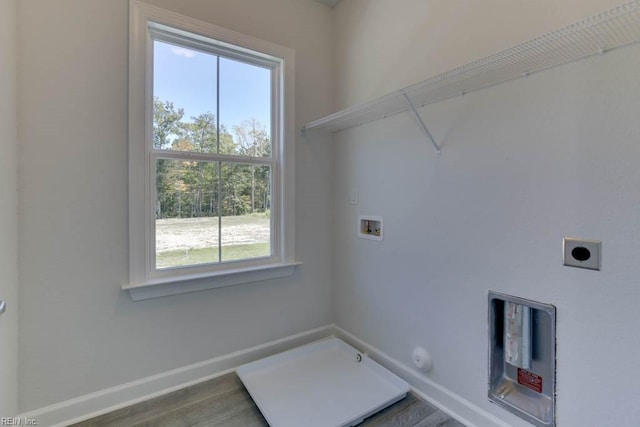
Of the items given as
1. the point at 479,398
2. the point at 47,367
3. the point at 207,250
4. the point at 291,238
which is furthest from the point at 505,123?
the point at 47,367

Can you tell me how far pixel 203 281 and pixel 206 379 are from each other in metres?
0.63

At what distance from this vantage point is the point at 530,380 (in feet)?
4.22

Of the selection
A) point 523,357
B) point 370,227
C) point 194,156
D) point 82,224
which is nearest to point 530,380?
point 523,357

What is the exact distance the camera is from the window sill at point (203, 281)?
1627mm

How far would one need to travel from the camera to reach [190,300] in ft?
5.90

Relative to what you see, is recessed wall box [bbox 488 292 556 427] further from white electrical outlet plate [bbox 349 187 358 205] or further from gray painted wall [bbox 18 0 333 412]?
gray painted wall [bbox 18 0 333 412]

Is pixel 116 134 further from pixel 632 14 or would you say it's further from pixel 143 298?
pixel 632 14

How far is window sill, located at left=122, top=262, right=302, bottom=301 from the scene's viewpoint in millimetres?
1627

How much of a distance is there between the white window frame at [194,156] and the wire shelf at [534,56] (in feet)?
2.31

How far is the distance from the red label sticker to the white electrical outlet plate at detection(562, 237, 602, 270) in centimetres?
54

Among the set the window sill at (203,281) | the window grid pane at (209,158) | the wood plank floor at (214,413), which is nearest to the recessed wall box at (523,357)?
the wood plank floor at (214,413)

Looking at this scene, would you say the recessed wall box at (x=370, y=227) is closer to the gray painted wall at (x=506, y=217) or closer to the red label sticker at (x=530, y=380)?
the gray painted wall at (x=506, y=217)

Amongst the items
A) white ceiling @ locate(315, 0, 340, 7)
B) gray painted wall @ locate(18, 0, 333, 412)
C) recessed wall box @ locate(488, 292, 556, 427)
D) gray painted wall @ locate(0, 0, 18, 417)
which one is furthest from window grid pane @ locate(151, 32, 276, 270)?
recessed wall box @ locate(488, 292, 556, 427)

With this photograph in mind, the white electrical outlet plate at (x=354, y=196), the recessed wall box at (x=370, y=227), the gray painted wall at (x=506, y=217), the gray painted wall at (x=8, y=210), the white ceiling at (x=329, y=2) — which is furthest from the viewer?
the white ceiling at (x=329, y=2)
